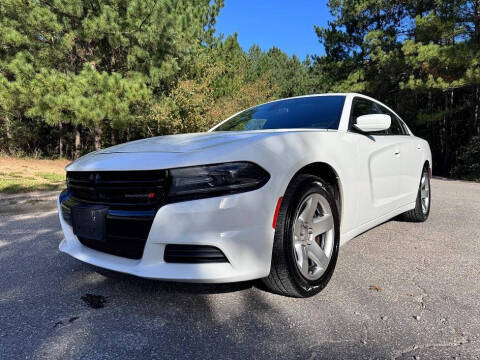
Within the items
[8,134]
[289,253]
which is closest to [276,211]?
[289,253]

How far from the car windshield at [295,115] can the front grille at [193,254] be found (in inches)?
59.5

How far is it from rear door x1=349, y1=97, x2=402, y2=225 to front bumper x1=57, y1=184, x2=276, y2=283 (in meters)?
1.17

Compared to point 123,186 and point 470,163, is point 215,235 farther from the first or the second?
point 470,163

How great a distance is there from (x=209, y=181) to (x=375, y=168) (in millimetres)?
1713

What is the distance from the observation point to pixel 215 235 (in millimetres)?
1786

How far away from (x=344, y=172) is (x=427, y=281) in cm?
96

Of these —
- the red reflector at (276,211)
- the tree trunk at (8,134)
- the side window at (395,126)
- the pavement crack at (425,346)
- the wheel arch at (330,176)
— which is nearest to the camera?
the pavement crack at (425,346)

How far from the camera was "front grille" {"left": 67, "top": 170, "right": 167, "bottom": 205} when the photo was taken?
187cm

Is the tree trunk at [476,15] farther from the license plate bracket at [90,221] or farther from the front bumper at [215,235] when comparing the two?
the license plate bracket at [90,221]

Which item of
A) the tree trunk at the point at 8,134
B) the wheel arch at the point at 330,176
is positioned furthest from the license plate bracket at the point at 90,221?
the tree trunk at the point at 8,134

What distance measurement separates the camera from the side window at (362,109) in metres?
2.99

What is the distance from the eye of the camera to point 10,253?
3.11 meters

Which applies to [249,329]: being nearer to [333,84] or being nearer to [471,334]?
[471,334]

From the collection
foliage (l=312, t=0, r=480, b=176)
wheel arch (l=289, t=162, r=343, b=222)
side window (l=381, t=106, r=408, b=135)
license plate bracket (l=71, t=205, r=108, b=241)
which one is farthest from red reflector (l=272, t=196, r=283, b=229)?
foliage (l=312, t=0, r=480, b=176)
